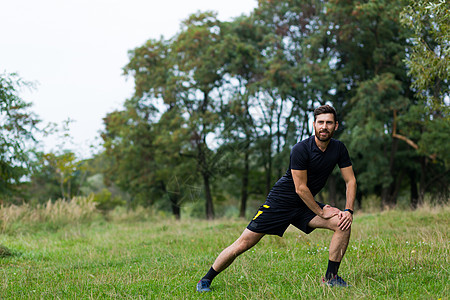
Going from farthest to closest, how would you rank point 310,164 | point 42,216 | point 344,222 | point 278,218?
point 42,216
point 278,218
point 310,164
point 344,222

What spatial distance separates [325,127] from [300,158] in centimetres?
43

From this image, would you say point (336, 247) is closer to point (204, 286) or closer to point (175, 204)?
point (204, 286)

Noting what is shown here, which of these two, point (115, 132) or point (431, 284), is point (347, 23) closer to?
point (115, 132)

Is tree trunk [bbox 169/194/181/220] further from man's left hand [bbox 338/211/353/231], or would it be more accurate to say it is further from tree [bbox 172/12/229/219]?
man's left hand [bbox 338/211/353/231]

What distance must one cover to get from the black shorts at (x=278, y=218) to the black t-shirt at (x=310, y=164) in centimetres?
7

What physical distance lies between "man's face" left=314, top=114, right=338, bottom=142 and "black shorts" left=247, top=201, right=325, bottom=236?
2.91 feet

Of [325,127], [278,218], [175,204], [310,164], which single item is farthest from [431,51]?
[175,204]

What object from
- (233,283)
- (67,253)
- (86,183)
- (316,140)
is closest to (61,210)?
(67,253)

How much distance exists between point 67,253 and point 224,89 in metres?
20.2

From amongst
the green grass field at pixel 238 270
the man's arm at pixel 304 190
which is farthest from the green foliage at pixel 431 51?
the man's arm at pixel 304 190

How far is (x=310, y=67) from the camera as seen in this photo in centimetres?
2230

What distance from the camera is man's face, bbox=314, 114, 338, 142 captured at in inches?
177

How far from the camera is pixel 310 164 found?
460 cm

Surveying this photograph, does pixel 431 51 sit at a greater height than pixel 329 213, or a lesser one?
greater
